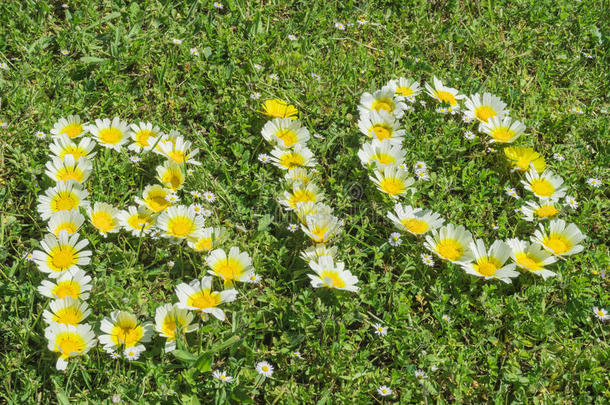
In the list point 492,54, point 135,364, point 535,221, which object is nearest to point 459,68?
point 492,54

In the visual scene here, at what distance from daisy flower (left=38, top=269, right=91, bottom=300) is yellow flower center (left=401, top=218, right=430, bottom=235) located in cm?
125

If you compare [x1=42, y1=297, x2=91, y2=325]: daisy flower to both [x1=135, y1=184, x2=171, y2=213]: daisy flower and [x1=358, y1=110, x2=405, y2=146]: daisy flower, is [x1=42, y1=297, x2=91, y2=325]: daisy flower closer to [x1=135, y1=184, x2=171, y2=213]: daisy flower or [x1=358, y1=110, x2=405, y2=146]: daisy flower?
[x1=135, y1=184, x2=171, y2=213]: daisy flower

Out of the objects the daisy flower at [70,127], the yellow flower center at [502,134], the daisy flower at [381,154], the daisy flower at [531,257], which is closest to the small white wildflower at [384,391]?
the daisy flower at [531,257]

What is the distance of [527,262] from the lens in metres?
2.46

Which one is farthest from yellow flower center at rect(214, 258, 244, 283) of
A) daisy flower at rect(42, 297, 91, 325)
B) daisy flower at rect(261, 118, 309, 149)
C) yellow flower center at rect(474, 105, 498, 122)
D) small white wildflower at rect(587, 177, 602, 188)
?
small white wildflower at rect(587, 177, 602, 188)

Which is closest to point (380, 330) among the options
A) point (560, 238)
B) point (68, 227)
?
point (560, 238)

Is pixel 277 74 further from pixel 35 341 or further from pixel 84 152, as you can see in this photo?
pixel 35 341

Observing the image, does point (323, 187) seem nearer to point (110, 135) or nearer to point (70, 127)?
point (110, 135)

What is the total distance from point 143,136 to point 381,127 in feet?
3.57

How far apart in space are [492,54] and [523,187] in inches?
40.0

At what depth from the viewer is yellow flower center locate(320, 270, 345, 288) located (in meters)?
2.20

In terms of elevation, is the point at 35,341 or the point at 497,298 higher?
the point at 497,298

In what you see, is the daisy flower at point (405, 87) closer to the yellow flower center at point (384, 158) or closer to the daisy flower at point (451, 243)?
the yellow flower center at point (384, 158)

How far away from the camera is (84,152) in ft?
8.39
